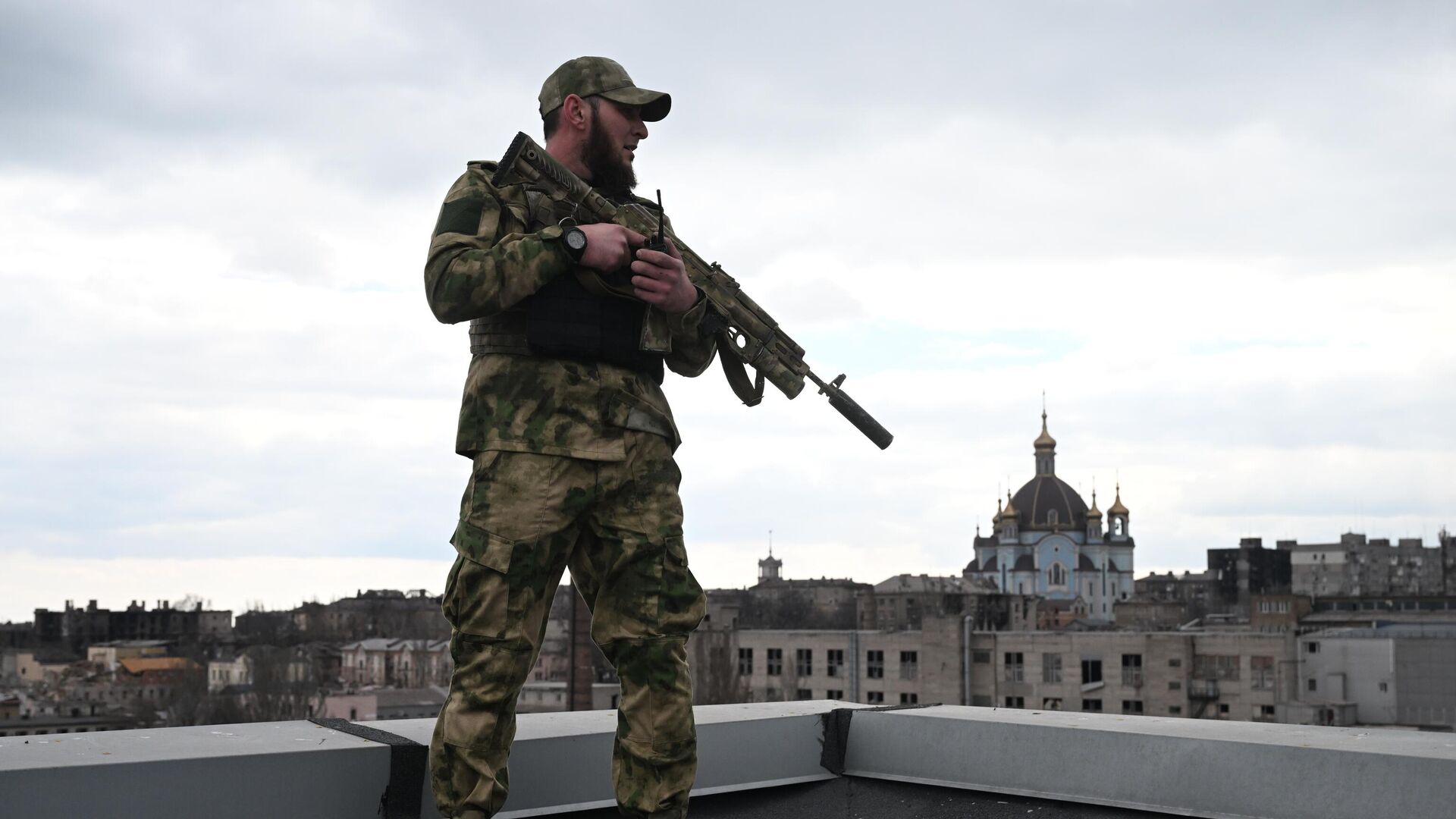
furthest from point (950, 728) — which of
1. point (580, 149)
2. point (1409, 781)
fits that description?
point (580, 149)

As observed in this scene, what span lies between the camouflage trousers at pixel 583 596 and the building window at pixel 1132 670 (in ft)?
157

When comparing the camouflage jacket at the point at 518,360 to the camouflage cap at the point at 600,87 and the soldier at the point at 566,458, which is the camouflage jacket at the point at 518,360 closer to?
the soldier at the point at 566,458

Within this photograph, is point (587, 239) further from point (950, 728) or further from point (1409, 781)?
point (1409, 781)

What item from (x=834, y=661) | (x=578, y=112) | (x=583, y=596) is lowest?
(x=834, y=661)

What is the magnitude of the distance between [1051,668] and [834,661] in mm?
8859

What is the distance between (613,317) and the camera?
10.4 ft

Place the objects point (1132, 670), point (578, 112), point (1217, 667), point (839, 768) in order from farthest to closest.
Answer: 1. point (1132, 670)
2. point (1217, 667)
3. point (839, 768)
4. point (578, 112)

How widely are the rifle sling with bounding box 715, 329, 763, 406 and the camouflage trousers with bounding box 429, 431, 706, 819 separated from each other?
1.51 ft

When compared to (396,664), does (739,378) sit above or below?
above

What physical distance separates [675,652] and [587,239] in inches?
38.6

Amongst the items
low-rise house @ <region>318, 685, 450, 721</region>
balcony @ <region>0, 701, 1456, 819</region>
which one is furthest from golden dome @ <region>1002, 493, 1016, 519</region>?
balcony @ <region>0, 701, 1456, 819</region>

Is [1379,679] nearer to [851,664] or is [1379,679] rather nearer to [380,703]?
[851,664]

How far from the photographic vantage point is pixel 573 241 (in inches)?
119

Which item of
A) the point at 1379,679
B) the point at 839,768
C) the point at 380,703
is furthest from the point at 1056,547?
the point at 839,768
